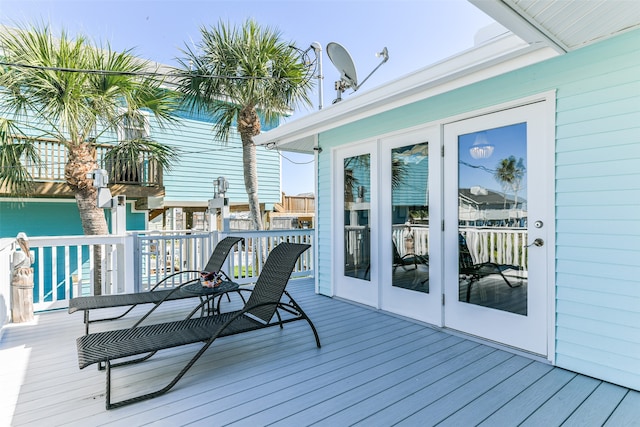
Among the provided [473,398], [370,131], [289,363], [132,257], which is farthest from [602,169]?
[132,257]

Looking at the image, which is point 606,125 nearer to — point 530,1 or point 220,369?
point 530,1

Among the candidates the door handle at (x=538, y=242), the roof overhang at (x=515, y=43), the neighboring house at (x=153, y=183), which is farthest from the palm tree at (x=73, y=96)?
the door handle at (x=538, y=242)

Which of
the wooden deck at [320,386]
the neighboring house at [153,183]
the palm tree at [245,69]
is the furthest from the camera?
the neighboring house at [153,183]

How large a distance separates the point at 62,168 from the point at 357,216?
679 cm

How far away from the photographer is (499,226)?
3205 millimetres

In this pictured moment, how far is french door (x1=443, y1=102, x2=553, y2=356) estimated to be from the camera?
115 inches

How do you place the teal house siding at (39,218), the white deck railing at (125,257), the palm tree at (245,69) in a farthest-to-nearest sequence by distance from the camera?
the teal house siding at (39,218), the palm tree at (245,69), the white deck railing at (125,257)

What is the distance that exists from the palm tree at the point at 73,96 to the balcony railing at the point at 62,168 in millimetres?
478

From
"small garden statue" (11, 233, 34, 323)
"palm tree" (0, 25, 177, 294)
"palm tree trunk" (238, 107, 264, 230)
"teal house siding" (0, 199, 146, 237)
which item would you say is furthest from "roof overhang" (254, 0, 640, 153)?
"teal house siding" (0, 199, 146, 237)

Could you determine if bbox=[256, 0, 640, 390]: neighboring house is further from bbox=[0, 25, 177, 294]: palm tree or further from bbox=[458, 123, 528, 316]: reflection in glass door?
bbox=[0, 25, 177, 294]: palm tree

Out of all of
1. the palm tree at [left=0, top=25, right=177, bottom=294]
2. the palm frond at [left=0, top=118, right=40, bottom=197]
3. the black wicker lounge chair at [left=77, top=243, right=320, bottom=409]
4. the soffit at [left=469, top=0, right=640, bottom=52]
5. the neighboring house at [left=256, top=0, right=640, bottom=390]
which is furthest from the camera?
the palm frond at [left=0, top=118, right=40, bottom=197]

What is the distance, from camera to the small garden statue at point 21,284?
3.92 meters

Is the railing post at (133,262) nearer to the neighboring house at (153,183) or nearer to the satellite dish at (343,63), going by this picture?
the neighboring house at (153,183)

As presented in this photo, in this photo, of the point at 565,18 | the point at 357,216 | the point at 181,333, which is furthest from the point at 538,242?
the point at 181,333
